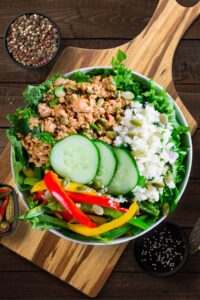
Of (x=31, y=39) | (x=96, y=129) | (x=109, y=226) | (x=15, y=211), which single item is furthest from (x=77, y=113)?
(x=31, y=39)

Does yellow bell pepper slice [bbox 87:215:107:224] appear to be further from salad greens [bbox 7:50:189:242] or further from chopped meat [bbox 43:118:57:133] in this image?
chopped meat [bbox 43:118:57:133]

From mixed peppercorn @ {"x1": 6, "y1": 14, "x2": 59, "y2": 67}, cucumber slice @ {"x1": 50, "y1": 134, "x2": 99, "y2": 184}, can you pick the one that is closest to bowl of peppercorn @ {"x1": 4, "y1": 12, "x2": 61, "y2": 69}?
mixed peppercorn @ {"x1": 6, "y1": 14, "x2": 59, "y2": 67}

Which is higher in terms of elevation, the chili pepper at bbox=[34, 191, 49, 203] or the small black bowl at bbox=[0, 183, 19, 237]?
the chili pepper at bbox=[34, 191, 49, 203]

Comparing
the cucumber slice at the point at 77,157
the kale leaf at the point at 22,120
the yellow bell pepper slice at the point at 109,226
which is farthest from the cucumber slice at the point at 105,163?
the kale leaf at the point at 22,120

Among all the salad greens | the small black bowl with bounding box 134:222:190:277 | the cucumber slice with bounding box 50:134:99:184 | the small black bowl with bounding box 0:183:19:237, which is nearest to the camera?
the cucumber slice with bounding box 50:134:99:184

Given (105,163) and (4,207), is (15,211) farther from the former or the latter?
(105,163)

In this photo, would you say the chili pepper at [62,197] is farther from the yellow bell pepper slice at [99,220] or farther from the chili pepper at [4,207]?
the chili pepper at [4,207]

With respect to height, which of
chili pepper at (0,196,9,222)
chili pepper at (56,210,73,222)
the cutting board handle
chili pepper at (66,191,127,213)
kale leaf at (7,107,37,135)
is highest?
the cutting board handle
